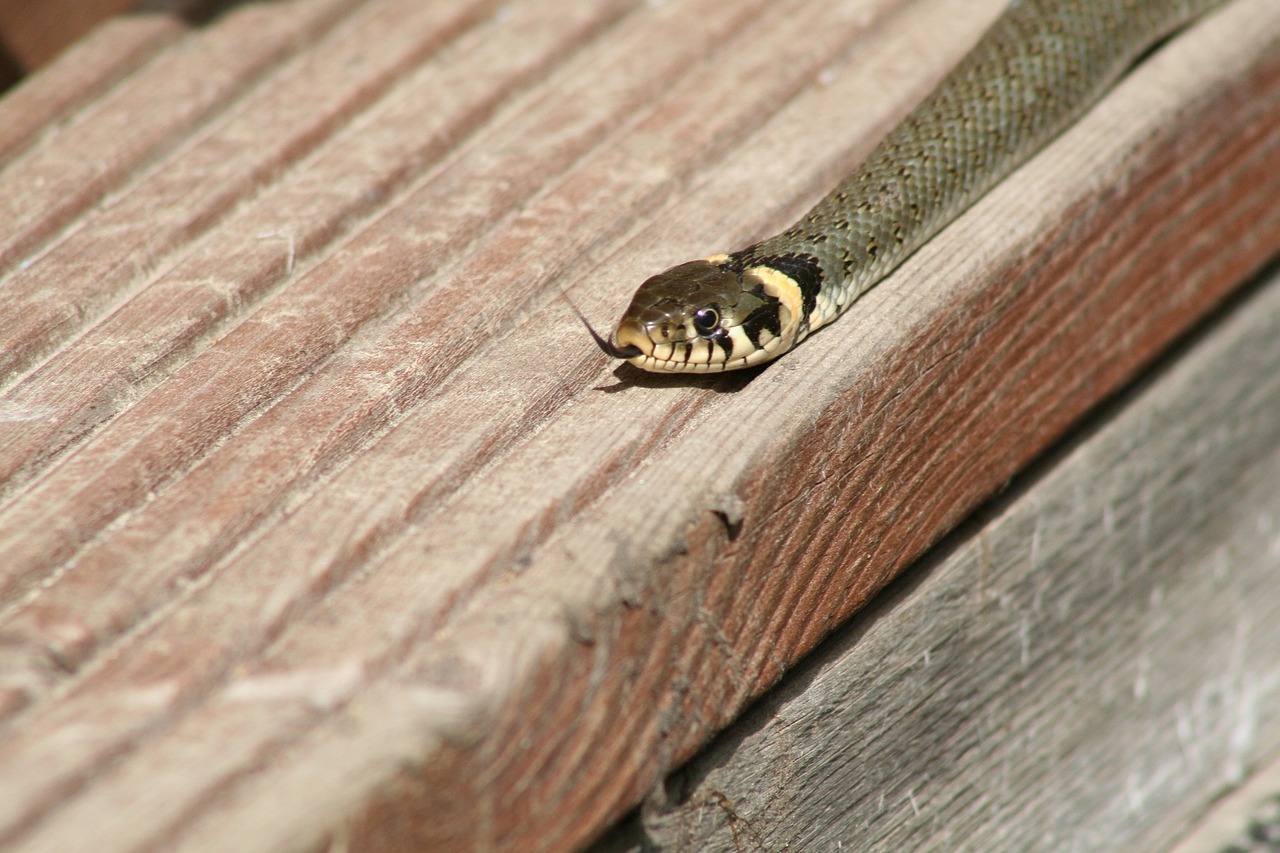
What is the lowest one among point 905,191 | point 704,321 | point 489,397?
point 905,191

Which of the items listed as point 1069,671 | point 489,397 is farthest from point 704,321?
point 1069,671

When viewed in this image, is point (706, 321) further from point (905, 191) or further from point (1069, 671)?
point (1069, 671)

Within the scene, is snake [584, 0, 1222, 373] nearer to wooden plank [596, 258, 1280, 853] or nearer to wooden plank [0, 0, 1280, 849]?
wooden plank [0, 0, 1280, 849]

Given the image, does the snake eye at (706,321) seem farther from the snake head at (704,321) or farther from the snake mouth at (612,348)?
the snake mouth at (612,348)

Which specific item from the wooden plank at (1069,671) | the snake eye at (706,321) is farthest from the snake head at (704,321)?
the wooden plank at (1069,671)

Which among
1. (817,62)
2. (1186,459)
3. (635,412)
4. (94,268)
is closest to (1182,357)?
(1186,459)

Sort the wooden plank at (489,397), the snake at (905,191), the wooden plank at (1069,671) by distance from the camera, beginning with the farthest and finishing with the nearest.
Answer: the snake at (905,191)
the wooden plank at (1069,671)
the wooden plank at (489,397)

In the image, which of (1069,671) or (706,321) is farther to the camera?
(1069,671)
